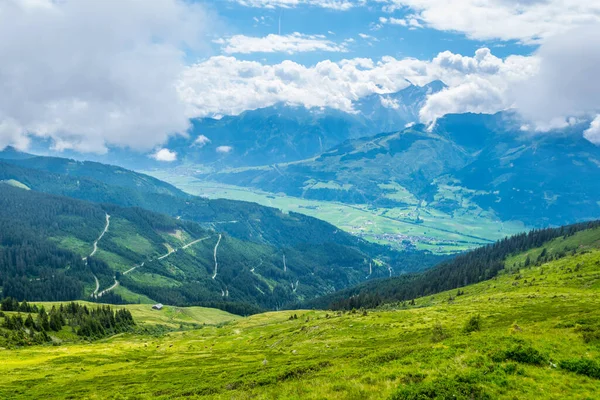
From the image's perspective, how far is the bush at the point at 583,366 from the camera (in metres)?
27.1

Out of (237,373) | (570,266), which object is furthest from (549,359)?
(570,266)

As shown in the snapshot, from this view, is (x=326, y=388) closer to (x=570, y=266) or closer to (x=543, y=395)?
(x=543, y=395)

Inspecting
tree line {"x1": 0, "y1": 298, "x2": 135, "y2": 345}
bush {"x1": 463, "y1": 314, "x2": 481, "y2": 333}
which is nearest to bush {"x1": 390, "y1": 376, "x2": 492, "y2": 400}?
bush {"x1": 463, "y1": 314, "x2": 481, "y2": 333}

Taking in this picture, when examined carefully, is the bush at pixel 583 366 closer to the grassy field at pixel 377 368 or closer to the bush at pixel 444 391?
the grassy field at pixel 377 368

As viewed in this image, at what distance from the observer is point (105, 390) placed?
4969 centimetres

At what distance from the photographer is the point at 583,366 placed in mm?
27719

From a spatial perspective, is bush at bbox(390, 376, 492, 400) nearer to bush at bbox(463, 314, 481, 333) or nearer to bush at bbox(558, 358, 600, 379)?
bush at bbox(558, 358, 600, 379)

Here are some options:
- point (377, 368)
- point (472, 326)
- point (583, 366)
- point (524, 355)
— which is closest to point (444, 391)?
point (377, 368)

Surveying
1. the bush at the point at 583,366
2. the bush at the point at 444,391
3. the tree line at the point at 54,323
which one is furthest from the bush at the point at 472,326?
the tree line at the point at 54,323

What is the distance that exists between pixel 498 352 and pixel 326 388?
14.6 metres

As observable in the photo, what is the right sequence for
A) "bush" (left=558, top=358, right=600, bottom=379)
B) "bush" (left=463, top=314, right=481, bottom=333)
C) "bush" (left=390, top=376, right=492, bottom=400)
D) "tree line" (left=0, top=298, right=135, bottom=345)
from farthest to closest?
"tree line" (left=0, top=298, right=135, bottom=345), "bush" (left=463, top=314, right=481, bottom=333), "bush" (left=558, top=358, right=600, bottom=379), "bush" (left=390, top=376, right=492, bottom=400)

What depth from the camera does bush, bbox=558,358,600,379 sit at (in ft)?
88.8

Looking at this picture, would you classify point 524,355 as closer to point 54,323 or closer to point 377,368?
point 377,368

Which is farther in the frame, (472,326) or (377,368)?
(472,326)
